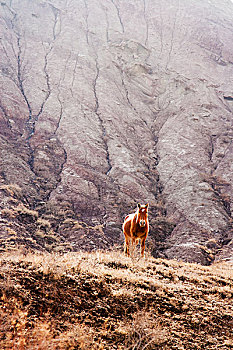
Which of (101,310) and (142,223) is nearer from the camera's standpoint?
(101,310)

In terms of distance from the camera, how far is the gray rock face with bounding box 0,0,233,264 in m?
23.3

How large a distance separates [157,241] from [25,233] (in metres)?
10.8

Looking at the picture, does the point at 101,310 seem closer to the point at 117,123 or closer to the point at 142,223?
the point at 142,223

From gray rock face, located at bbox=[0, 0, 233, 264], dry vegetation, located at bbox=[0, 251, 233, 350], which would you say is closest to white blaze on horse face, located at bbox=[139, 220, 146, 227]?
dry vegetation, located at bbox=[0, 251, 233, 350]

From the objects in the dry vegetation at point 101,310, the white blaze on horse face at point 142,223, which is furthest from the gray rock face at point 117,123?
the dry vegetation at point 101,310

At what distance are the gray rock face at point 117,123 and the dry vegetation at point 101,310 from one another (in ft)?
42.9

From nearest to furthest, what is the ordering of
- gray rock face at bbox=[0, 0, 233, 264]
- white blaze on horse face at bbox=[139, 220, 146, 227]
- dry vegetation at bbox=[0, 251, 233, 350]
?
dry vegetation at bbox=[0, 251, 233, 350]
white blaze on horse face at bbox=[139, 220, 146, 227]
gray rock face at bbox=[0, 0, 233, 264]

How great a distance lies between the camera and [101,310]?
5457 mm

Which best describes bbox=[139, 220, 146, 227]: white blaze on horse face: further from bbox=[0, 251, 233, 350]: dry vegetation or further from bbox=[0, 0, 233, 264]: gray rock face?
bbox=[0, 0, 233, 264]: gray rock face

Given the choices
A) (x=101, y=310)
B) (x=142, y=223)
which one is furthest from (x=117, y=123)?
(x=101, y=310)

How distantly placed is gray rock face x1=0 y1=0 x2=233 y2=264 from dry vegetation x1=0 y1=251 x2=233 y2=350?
13078 mm

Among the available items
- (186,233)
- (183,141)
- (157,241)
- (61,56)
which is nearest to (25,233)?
(157,241)

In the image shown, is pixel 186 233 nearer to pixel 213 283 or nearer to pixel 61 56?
pixel 213 283

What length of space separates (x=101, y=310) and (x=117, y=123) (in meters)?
35.3
